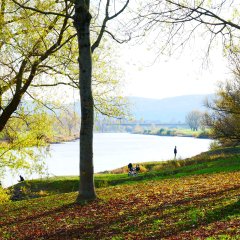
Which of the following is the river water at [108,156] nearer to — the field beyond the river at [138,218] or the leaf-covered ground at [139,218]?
the field beyond the river at [138,218]

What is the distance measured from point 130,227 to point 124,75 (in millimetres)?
10297

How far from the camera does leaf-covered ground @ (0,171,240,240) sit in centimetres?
864

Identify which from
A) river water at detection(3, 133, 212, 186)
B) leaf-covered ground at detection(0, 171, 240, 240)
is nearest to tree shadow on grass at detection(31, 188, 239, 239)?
leaf-covered ground at detection(0, 171, 240, 240)

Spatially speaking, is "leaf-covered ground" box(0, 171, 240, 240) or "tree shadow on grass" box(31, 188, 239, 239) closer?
"leaf-covered ground" box(0, 171, 240, 240)

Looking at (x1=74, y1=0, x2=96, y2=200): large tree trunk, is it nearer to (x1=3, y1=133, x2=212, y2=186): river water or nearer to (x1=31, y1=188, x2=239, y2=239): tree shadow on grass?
(x1=31, y1=188, x2=239, y2=239): tree shadow on grass

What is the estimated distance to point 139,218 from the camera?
10438 millimetres

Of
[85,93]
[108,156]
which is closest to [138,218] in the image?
[85,93]

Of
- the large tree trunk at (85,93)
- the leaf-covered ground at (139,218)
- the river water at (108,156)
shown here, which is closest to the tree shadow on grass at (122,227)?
the leaf-covered ground at (139,218)

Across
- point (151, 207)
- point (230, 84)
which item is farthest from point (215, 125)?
point (151, 207)

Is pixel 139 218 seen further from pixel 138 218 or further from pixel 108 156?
pixel 108 156

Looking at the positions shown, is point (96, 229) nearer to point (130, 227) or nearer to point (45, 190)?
point (130, 227)

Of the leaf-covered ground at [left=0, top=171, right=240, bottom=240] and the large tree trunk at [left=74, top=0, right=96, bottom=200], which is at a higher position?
the large tree trunk at [left=74, top=0, right=96, bottom=200]

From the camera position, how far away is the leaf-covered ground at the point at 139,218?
8.64 metres

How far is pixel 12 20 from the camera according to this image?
1532 cm
